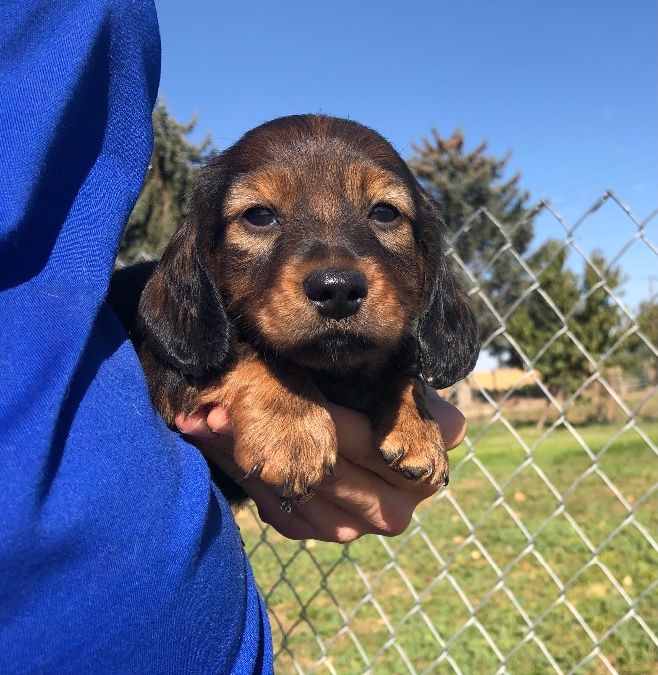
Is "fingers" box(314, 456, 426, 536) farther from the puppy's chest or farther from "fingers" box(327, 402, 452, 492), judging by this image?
the puppy's chest

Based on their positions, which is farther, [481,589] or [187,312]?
[481,589]

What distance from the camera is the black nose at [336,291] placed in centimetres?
174

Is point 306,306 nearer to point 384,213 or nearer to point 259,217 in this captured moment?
point 259,217

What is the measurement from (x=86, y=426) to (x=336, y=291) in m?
0.76

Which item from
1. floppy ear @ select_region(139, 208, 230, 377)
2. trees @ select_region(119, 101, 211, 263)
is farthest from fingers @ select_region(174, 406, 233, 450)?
trees @ select_region(119, 101, 211, 263)

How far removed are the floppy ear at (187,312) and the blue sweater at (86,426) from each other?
58 cm

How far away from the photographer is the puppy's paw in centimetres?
194

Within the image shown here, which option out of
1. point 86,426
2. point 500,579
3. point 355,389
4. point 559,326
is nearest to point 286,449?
point 355,389

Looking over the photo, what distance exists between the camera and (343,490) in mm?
1942

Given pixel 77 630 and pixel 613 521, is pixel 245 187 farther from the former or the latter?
pixel 613 521

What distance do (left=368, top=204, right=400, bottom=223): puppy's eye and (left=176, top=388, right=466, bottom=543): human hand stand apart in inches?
24.0

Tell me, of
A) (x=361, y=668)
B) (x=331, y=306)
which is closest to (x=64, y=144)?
(x=331, y=306)

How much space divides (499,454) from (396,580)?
9.54 metres

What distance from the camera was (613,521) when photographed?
7.14 meters
